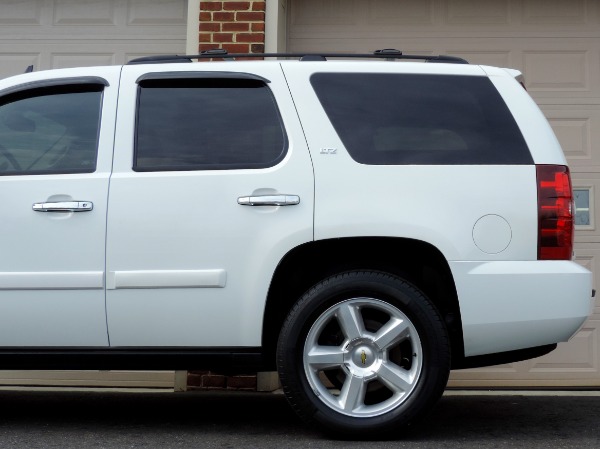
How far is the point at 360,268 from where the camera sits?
14.8 feet

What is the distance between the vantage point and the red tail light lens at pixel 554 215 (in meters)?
4.40

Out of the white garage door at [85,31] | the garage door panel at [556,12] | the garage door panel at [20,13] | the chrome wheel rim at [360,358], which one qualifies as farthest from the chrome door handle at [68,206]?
the garage door panel at [556,12]

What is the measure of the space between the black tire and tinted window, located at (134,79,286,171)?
737 millimetres

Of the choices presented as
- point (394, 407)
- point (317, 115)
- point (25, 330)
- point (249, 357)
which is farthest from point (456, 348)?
point (25, 330)

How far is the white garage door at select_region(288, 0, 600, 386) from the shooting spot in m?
7.52

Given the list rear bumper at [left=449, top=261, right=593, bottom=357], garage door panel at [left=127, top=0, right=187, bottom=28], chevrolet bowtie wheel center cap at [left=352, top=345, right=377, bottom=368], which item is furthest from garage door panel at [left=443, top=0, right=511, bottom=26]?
chevrolet bowtie wheel center cap at [left=352, top=345, right=377, bottom=368]

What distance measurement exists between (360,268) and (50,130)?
5.53 ft

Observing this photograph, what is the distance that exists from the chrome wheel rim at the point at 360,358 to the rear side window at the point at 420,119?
728 millimetres

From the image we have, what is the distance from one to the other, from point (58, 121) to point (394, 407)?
7.10 ft

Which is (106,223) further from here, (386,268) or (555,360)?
(555,360)

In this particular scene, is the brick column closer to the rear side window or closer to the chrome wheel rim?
the rear side window

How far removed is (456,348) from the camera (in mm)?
4531

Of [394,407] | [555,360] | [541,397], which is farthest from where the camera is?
[555,360]

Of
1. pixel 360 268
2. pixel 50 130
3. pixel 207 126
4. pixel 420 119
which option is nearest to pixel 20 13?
pixel 50 130
